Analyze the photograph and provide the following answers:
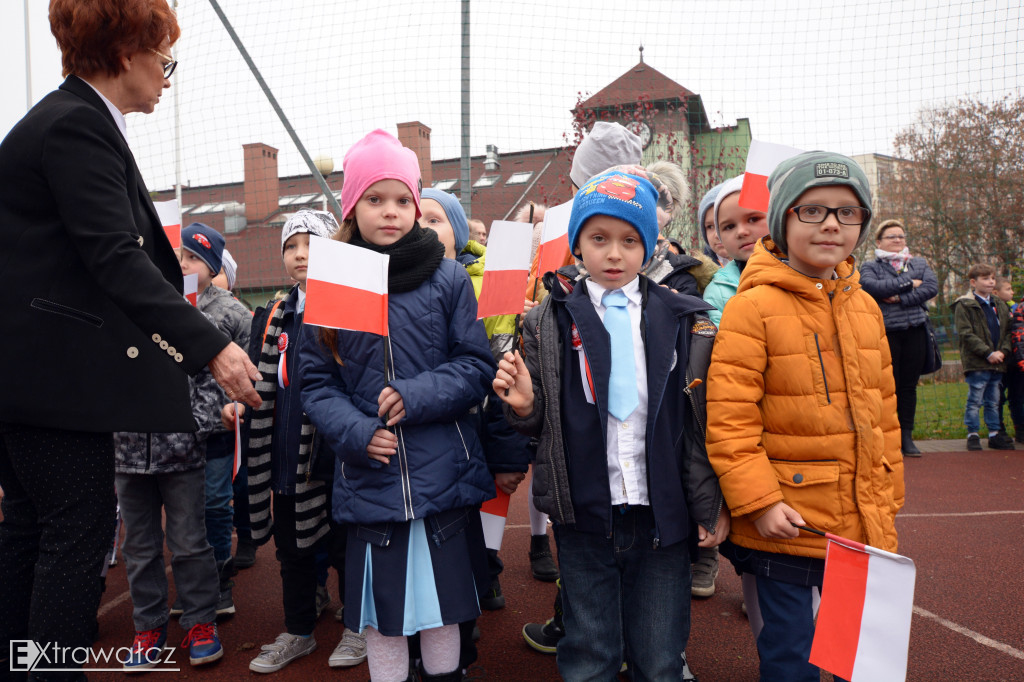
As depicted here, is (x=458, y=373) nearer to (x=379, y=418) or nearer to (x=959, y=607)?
(x=379, y=418)

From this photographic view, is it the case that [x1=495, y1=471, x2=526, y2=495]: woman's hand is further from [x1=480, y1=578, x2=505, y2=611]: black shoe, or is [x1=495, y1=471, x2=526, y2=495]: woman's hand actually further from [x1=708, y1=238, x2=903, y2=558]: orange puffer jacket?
[x1=480, y1=578, x2=505, y2=611]: black shoe

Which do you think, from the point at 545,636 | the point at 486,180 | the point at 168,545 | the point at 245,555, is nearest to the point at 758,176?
the point at 545,636

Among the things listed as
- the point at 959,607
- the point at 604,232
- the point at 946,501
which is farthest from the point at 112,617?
the point at 946,501

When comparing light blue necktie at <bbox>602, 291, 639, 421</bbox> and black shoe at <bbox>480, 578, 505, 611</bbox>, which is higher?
light blue necktie at <bbox>602, 291, 639, 421</bbox>

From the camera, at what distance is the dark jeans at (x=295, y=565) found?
2.87 metres

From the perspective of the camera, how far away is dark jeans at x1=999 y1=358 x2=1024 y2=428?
7387mm

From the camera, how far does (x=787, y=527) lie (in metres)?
1.87

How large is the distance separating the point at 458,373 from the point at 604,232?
2.10ft

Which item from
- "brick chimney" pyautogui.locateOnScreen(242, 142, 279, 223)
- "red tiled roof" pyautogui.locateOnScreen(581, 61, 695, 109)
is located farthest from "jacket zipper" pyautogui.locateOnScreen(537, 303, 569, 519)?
"red tiled roof" pyautogui.locateOnScreen(581, 61, 695, 109)

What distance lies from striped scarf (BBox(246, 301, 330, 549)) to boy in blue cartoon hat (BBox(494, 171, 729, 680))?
99 centimetres

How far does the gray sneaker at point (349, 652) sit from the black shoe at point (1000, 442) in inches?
281

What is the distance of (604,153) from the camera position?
311 centimetres

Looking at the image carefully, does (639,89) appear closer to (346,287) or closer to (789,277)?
(789,277)

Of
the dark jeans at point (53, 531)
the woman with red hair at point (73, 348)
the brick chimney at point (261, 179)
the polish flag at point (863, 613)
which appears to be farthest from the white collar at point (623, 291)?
the brick chimney at point (261, 179)
